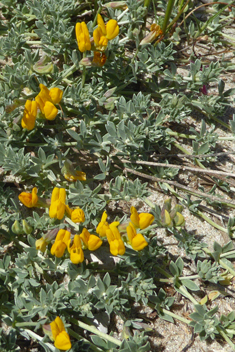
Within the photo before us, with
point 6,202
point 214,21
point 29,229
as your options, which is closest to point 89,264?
point 29,229

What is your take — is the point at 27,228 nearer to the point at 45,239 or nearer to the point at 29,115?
the point at 45,239

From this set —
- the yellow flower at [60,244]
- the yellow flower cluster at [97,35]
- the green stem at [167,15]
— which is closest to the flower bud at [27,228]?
the yellow flower at [60,244]

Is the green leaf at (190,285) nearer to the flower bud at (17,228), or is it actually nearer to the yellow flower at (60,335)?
the yellow flower at (60,335)

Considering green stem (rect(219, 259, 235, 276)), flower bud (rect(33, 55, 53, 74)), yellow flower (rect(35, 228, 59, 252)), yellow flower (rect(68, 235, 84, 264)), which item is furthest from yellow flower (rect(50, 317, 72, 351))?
flower bud (rect(33, 55, 53, 74))

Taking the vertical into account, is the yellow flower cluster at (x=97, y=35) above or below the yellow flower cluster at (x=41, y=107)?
above

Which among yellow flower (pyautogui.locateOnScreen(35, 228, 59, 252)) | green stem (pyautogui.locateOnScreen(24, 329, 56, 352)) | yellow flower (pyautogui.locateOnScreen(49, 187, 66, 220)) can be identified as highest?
yellow flower (pyautogui.locateOnScreen(49, 187, 66, 220))

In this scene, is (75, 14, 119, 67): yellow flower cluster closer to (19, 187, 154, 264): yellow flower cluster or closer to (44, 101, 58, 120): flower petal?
(44, 101, 58, 120): flower petal

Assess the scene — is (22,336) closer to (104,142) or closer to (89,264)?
(89,264)
